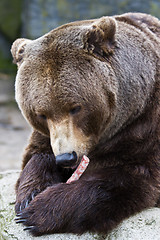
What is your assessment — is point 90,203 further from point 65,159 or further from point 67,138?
point 67,138

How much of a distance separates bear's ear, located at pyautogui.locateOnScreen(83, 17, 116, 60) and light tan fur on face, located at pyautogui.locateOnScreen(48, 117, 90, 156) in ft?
2.45

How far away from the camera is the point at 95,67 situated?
423 cm

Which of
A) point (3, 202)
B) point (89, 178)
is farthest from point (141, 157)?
point (3, 202)

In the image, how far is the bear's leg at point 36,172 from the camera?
4676 millimetres

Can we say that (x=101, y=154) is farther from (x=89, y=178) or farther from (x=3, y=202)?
(x=3, y=202)

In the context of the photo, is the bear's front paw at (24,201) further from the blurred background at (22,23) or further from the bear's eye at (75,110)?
the blurred background at (22,23)

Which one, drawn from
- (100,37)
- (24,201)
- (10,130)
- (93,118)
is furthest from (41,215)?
(10,130)

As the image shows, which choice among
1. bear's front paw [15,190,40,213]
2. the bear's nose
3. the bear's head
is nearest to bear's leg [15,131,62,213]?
bear's front paw [15,190,40,213]

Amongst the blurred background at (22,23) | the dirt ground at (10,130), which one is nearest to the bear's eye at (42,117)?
the dirt ground at (10,130)

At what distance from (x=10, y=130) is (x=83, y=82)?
9.20m

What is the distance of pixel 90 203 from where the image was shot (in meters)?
4.21

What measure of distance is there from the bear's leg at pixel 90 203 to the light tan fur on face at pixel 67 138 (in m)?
0.40

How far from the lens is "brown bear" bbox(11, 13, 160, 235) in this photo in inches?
164

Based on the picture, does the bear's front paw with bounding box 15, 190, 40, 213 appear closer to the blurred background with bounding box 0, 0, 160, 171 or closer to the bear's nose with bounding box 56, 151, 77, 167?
the bear's nose with bounding box 56, 151, 77, 167
